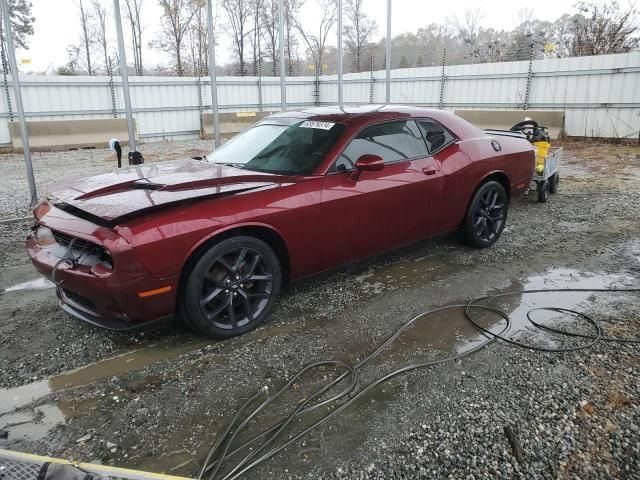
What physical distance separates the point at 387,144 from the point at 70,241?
102 inches

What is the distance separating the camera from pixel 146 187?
3.25 m

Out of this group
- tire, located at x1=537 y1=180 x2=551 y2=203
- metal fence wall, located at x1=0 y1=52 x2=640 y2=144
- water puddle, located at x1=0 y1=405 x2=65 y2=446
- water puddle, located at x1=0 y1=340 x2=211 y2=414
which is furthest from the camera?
metal fence wall, located at x1=0 y1=52 x2=640 y2=144

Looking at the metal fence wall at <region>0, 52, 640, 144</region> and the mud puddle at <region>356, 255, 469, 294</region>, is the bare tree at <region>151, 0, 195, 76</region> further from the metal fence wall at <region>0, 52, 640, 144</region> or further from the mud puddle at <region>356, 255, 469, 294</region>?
the mud puddle at <region>356, 255, 469, 294</region>

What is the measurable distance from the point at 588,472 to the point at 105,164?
12.0m

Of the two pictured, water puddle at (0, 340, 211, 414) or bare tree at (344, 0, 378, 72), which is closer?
water puddle at (0, 340, 211, 414)

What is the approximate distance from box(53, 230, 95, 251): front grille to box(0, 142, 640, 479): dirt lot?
0.71m

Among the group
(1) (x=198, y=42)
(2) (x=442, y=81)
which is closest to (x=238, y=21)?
(1) (x=198, y=42)

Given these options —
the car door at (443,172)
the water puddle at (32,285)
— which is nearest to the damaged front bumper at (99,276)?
the water puddle at (32,285)

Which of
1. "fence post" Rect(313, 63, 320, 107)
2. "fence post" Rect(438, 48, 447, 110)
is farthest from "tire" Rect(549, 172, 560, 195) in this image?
"fence post" Rect(313, 63, 320, 107)

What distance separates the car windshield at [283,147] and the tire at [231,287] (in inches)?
31.0

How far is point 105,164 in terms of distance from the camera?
1170 cm

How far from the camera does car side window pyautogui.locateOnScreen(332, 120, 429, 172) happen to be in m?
3.78

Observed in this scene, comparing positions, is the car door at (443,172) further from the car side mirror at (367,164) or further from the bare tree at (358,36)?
the bare tree at (358,36)

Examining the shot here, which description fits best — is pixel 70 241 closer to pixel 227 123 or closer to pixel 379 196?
pixel 379 196
